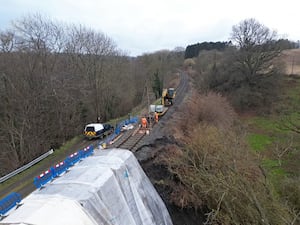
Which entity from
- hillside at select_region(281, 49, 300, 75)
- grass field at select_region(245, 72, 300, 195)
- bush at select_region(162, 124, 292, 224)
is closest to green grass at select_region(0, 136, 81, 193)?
bush at select_region(162, 124, 292, 224)

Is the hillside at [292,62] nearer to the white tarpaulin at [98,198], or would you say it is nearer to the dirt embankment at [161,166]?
the dirt embankment at [161,166]

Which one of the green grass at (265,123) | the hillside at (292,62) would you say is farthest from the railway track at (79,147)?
the hillside at (292,62)

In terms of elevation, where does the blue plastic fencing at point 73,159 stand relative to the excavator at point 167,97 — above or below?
below

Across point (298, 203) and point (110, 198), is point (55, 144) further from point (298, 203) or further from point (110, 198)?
point (298, 203)

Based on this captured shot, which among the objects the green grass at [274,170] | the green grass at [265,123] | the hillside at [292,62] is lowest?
the green grass at [274,170]

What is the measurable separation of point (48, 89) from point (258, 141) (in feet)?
80.8

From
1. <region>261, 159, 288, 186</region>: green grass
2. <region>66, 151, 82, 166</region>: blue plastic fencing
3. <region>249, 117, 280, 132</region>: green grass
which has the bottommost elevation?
<region>261, 159, 288, 186</region>: green grass

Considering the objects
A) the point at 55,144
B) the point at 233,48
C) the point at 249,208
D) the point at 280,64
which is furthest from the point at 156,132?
the point at 280,64

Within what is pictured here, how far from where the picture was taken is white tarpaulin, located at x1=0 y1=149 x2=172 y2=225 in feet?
22.6

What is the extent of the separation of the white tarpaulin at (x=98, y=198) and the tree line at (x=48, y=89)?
47.3ft

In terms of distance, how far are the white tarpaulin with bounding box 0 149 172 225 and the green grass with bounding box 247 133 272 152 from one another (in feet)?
59.6

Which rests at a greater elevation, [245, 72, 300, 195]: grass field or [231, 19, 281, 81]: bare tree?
[231, 19, 281, 81]: bare tree

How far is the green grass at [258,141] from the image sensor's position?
26.2 metres

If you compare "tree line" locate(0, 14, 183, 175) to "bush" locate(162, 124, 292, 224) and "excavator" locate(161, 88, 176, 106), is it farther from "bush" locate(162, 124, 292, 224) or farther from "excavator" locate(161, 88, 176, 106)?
"bush" locate(162, 124, 292, 224)
